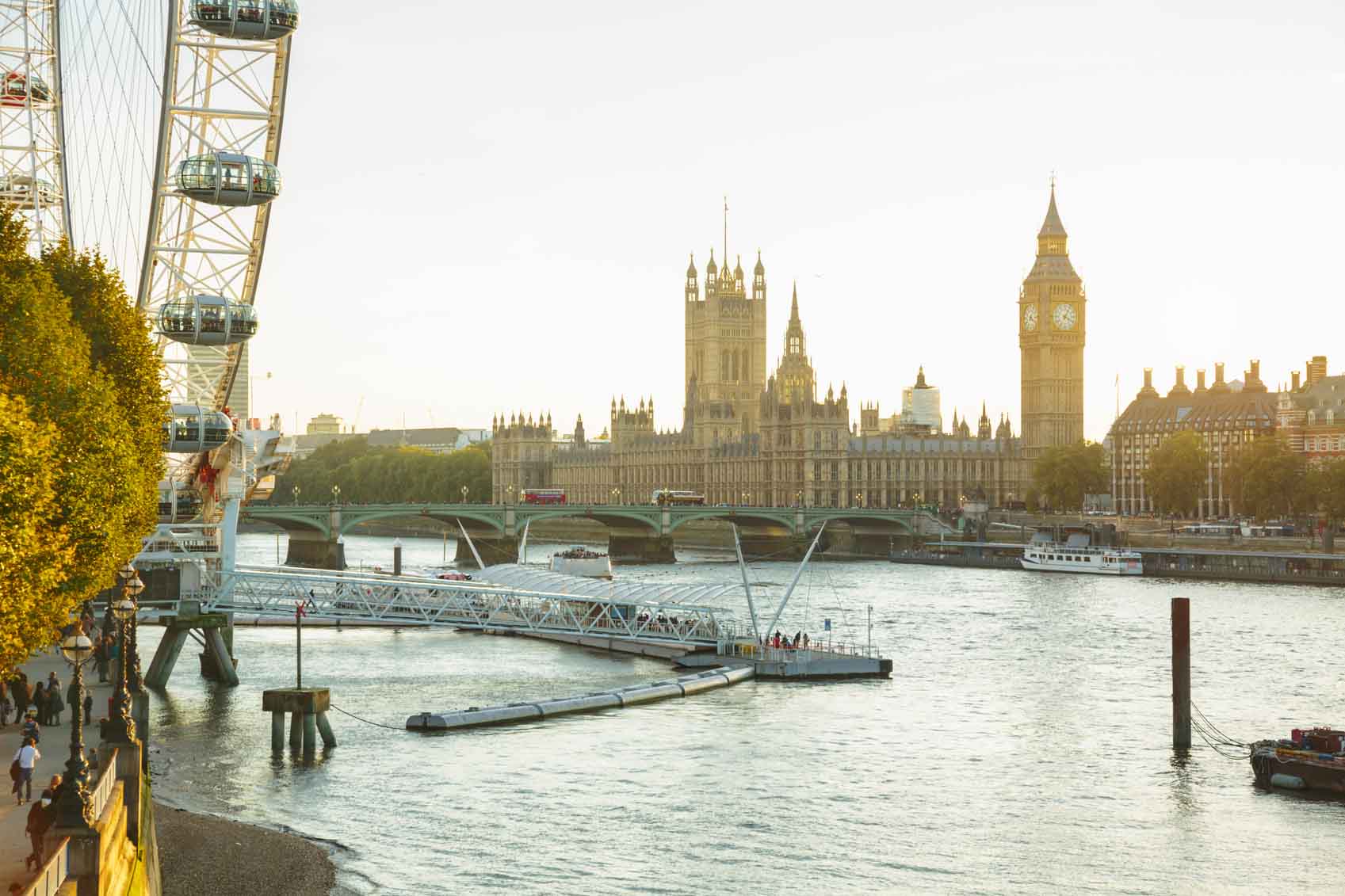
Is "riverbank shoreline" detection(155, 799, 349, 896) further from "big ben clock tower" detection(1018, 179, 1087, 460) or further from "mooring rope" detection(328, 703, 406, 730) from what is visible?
"big ben clock tower" detection(1018, 179, 1087, 460)

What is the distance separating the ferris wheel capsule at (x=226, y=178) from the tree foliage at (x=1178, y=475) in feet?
329

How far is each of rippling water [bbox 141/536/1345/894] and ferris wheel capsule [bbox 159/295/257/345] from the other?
9.54m

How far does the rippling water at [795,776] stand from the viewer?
3003 centimetres

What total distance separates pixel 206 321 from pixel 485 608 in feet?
60.7

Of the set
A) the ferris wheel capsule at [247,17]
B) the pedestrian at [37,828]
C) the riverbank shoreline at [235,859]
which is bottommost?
the riverbank shoreline at [235,859]

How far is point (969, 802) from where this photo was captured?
3528cm

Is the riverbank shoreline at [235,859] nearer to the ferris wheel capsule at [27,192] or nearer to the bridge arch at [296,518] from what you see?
the ferris wheel capsule at [27,192]

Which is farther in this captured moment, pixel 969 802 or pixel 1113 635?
A: pixel 1113 635

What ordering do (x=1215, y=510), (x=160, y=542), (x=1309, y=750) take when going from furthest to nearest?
(x=1215, y=510), (x=160, y=542), (x=1309, y=750)

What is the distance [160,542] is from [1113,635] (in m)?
36.3

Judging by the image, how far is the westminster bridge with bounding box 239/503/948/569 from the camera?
10812cm

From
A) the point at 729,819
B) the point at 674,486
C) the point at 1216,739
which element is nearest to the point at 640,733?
the point at 729,819

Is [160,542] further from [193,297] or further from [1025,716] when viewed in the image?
[1025,716]

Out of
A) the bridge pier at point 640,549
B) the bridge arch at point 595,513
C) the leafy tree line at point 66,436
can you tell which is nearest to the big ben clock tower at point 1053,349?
the bridge pier at point 640,549
